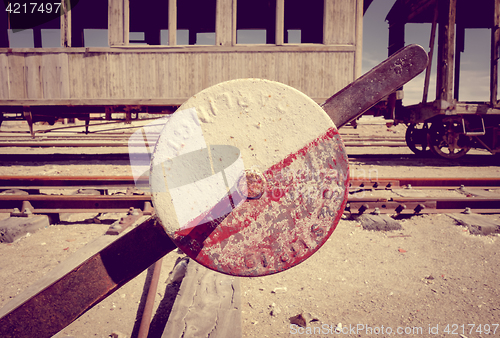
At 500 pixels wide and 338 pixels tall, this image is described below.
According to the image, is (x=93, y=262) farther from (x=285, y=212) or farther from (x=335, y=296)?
(x=335, y=296)

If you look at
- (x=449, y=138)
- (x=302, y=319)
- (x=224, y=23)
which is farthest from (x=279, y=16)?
(x=302, y=319)

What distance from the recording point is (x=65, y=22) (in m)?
7.26

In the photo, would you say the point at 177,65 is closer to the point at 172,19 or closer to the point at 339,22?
the point at 172,19

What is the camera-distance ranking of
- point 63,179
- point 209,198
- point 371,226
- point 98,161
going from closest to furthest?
1. point 209,198
2. point 371,226
3. point 63,179
4. point 98,161

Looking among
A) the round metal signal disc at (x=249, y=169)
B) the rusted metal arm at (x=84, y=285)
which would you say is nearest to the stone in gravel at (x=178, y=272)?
the rusted metal arm at (x=84, y=285)

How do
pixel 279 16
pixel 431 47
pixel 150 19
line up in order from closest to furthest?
pixel 279 16 < pixel 431 47 < pixel 150 19

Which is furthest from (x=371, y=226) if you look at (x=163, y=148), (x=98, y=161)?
(x=98, y=161)

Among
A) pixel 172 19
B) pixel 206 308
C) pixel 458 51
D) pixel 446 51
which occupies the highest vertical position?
pixel 458 51

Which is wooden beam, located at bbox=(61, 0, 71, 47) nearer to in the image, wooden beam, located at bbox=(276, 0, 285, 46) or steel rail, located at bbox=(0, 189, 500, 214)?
wooden beam, located at bbox=(276, 0, 285, 46)

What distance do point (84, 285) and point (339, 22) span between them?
7924mm

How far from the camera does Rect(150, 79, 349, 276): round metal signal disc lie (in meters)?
0.90

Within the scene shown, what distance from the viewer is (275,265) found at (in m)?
0.93

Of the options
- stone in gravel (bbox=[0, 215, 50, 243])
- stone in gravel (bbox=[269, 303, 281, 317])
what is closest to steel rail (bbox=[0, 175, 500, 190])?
stone in gravel (bbox=[0, 215, 50, 243])

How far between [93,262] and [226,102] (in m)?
0.68
